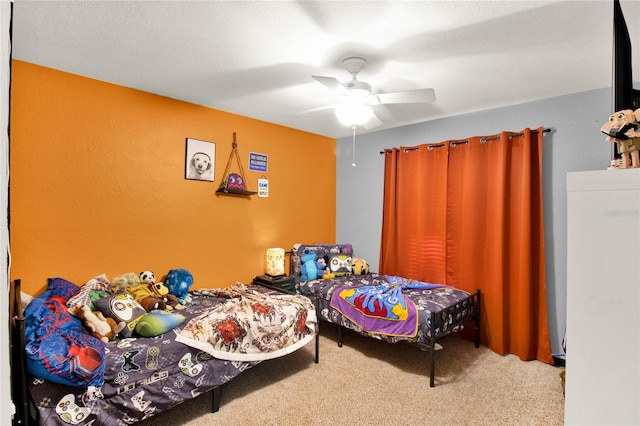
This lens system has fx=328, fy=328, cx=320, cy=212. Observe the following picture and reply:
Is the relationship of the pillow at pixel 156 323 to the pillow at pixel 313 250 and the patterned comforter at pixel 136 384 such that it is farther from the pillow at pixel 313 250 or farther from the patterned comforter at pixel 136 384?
the pillow at pixel 313 250

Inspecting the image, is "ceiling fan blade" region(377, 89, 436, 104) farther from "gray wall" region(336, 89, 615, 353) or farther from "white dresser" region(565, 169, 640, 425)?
"white dresser" region(565, 169, 640, 425)

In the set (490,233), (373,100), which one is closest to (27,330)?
(373,100)

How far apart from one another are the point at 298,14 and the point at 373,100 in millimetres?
814

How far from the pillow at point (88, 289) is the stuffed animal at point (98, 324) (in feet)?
0.32

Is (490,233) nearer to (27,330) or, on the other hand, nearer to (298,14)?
(298,14)

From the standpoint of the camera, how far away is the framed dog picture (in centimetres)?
327

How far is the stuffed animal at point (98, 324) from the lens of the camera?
2.04 m

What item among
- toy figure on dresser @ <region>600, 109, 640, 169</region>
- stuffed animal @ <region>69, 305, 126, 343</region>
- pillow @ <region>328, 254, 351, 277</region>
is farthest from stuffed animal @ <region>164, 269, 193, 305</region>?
toy figure on dresser @ <region>600, 109, 640, 169</region>

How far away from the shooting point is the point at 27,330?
1.72m

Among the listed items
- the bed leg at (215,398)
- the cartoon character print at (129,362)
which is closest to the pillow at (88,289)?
the cartoon character print at (129,362)

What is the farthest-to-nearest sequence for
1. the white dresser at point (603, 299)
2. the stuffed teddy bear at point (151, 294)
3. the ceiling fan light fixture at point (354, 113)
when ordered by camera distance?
the stuffed teddy bear at point (151, 294) < the ceiling fan light fixture at point (354, 113) < the white dresser at point (603, 299)

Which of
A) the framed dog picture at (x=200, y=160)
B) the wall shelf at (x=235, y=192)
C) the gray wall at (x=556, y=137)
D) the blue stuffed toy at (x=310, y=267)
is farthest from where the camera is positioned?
the blue stuffed toy at (x=310, y=267)

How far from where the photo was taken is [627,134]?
979mm

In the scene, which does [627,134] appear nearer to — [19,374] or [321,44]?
[321,44]
